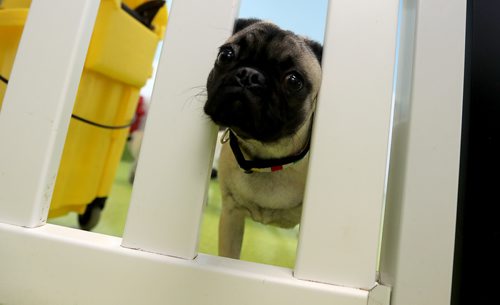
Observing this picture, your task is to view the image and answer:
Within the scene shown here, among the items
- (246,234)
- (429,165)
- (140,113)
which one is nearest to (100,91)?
(246,234)

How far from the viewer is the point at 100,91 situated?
1.32m

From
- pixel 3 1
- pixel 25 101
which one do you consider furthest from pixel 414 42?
pixel 3 1

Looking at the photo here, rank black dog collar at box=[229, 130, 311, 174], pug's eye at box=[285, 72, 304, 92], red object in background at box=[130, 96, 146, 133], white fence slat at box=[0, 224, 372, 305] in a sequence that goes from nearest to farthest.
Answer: white fence slat at box=[0, 224, 372, 305] → pug's eye at box=[285, 72, 304, 92] → black dog collar at box=[229, 130, 311, 174] → red object in background at box=[130, 96, 146, 133]

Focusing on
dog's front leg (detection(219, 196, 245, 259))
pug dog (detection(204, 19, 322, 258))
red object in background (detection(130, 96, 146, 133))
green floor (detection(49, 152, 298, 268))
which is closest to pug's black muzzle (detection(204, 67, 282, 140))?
pug dog (detection(204, 19, 322, 258))

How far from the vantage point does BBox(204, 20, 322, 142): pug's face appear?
692mm

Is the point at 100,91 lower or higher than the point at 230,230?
higher

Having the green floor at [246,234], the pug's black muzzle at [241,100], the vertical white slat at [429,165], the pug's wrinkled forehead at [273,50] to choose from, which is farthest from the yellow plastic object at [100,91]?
the vertical white slat at [429,165]

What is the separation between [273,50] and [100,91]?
2.84 ft

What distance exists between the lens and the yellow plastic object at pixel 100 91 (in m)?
1.15

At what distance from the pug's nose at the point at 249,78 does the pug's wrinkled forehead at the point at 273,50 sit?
84 mm

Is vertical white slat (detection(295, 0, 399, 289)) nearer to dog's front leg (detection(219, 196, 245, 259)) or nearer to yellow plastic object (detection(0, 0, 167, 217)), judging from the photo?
dog's front leg (detection(219, 196, 245, 259))

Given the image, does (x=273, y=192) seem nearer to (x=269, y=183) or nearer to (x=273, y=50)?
(x=269, y=183)

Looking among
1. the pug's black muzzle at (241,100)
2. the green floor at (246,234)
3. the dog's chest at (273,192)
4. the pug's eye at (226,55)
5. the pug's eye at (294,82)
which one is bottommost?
the green floor at (246,234)

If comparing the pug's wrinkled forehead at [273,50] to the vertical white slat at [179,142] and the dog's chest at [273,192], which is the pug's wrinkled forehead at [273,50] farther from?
the dog's chest at [273,192]
